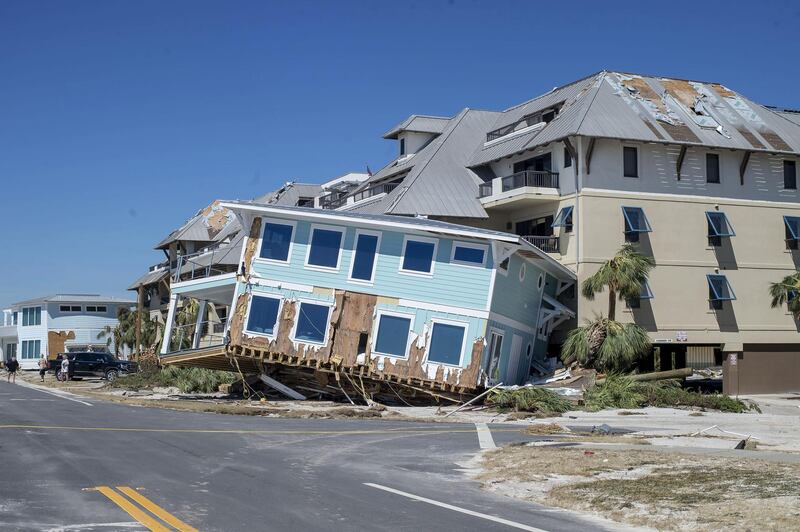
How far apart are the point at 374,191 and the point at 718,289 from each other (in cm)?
2092

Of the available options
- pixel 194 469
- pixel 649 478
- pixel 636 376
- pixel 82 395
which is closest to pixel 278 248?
pixel 82 395

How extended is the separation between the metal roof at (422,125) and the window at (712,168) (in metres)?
18.4

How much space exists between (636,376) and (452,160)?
65.3 ft

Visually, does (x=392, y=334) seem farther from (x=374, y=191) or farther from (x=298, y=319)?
(x=374, y=191)

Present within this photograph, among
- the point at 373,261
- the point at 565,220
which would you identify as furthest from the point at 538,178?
the point at 373,261

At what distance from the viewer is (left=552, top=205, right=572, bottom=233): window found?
141 ft

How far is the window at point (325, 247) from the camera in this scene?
34.3 metres

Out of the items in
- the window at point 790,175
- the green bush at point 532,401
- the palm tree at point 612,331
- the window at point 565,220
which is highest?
the window at point 790,175

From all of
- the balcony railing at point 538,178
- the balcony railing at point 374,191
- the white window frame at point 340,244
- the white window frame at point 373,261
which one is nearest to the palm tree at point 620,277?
the balcony railing at point 538,178

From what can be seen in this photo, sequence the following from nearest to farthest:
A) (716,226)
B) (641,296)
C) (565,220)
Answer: (641,296) < (565,220) < (716,226)

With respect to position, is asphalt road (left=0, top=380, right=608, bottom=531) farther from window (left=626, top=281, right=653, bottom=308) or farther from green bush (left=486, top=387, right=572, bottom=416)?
window (left=626, top=281, right=653, bottom=308)

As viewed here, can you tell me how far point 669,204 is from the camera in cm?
4409

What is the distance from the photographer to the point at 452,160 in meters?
51.6

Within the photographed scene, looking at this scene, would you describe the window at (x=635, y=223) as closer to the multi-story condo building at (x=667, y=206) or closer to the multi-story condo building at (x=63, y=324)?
the multi-story condo building at (x=667, y=206)
